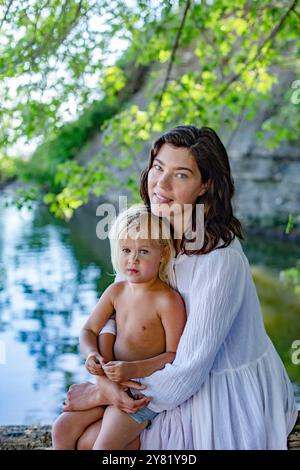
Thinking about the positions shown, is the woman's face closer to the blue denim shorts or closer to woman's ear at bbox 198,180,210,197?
woman's ear at bbox 198,180,210,197

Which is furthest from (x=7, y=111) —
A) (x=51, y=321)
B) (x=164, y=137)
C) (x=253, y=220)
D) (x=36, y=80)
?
(x=253, y=220)

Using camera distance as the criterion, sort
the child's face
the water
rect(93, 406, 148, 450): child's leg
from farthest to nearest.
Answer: the water → the child's face → rect(93, 406, 148, 450): child's leg

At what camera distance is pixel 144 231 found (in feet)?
6.31

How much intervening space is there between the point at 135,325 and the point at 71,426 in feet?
1.14

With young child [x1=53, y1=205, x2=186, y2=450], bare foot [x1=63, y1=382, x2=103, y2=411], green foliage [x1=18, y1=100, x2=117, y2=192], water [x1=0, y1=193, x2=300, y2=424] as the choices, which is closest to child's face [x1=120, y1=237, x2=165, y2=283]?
young child [x1=53, y1=205, x2=186, y2=450]

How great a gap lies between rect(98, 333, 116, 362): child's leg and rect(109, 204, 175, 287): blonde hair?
21 centimetres

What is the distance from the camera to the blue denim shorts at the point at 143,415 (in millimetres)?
1828

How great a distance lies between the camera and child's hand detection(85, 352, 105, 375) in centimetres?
188

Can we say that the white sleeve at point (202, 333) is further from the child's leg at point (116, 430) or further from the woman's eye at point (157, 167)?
the woman's eye at point (157, 167)

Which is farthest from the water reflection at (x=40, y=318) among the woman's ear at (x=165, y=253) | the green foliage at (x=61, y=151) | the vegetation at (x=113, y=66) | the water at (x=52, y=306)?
the green foliage at (x=61, y=151)

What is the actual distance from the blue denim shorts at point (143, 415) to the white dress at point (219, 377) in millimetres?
16

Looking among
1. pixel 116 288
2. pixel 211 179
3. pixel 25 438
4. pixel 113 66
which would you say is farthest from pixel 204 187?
pixel 113 66

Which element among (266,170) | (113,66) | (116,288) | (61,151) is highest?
(113,66)

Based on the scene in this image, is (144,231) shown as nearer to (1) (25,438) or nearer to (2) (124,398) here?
(2) (124,398)
